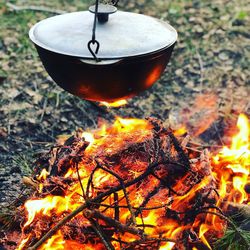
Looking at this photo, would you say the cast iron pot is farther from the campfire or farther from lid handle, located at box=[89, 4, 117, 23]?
the campfire

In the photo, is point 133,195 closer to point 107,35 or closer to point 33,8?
point 107,35

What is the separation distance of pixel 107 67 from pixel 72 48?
217 millimetres

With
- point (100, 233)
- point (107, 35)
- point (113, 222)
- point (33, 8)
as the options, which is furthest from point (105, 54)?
point (33, 8)

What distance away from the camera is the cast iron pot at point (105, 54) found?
1961 mm

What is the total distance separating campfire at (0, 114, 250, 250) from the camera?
7.39ft

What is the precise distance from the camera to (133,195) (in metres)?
2.49

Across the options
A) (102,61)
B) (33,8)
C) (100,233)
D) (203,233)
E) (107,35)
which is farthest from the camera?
(33,8)

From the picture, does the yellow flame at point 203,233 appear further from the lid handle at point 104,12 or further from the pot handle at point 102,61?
the lid handle at point 104,12

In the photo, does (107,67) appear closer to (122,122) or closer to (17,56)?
(122,122)

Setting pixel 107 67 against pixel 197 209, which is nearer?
pixel 107 67

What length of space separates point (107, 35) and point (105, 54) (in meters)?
0.19

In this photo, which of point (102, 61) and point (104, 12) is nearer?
point (102, 61)

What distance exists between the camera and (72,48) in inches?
78.5

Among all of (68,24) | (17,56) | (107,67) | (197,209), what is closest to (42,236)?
(197,209)
